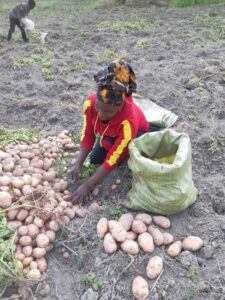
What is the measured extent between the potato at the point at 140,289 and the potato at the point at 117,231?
0.30m

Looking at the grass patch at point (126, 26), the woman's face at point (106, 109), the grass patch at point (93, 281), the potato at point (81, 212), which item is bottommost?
the grass patch at point (126, 26)

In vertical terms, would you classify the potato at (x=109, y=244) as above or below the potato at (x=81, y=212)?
above

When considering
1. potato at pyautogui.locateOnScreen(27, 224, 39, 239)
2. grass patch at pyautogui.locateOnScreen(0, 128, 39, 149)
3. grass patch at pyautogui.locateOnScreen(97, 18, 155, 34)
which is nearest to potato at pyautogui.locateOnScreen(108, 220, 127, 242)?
potato at pyautogui.locateOnScreen(27, 224, 39, 239)

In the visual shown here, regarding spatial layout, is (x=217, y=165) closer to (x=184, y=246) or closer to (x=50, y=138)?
(x=184, y=246)

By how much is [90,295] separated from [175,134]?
1271 mm

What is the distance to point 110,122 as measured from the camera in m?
2.96

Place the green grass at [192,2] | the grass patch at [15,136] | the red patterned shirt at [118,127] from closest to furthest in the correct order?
1. the red patterned shirt at [118,127]
2. the grass patch at [15,136]
3. the green grass at [192,2]

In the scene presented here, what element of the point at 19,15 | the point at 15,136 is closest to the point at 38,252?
the point at 15,136

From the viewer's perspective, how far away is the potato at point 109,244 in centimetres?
259

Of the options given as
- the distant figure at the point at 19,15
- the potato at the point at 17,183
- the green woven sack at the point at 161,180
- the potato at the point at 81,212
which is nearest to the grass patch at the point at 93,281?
the potato at the point at 81,212

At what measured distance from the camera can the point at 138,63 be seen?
617 centimetres

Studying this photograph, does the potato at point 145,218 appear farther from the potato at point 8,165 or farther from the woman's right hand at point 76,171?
the potato at point 8,165

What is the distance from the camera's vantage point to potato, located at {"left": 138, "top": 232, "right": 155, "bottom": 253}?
257 centimetres

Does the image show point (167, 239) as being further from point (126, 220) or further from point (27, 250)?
Result: point (27, 250)
